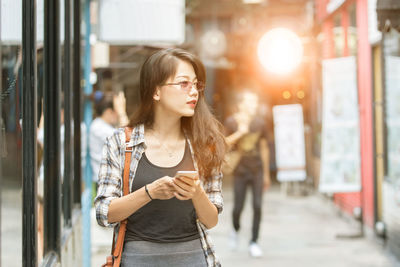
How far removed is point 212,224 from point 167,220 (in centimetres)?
22

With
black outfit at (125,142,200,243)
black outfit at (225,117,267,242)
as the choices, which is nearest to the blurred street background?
black outfit at (125,142,200,243)

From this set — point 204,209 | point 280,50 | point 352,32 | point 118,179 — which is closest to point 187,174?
point 204,209

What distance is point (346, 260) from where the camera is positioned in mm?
8266

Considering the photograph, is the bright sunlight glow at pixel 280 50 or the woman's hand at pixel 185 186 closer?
the woman's hand at pixel 185 186

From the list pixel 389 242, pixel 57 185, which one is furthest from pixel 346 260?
pixel 57 185

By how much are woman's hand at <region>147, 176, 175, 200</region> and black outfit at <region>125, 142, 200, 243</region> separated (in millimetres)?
196

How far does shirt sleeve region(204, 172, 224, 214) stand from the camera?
3.12 metres

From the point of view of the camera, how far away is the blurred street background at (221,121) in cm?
350

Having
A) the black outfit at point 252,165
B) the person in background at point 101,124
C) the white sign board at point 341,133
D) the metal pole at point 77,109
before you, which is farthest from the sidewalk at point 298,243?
the metal pole at point 77,109

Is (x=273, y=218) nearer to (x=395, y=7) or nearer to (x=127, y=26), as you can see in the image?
(x=127, y=26)

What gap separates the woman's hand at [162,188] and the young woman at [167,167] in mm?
29

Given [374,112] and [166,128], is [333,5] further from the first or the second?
[166,128]

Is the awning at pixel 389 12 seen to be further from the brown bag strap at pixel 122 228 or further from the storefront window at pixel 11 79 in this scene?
the brown bag strap at pixel 122 228

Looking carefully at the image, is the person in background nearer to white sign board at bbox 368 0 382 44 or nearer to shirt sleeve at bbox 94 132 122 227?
white sign board at bbox 368 0 382 44
